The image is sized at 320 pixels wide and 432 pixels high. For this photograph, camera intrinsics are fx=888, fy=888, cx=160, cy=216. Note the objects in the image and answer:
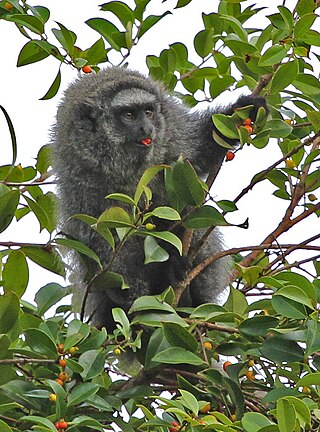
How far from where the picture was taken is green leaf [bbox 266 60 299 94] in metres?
3.20

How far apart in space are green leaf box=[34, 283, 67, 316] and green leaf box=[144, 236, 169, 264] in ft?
1.42

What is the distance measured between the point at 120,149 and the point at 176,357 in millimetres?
1989

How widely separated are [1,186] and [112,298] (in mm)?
1087

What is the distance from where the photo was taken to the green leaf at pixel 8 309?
8.79 feet

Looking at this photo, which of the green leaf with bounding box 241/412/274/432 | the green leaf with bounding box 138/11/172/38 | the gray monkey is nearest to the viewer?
the green leaf with bounding box 241/412/274/432

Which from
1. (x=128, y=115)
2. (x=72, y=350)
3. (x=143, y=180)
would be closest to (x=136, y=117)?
(x=128, y=115)

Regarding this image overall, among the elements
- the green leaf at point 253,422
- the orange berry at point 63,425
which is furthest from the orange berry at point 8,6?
the green leaf at point 253,422

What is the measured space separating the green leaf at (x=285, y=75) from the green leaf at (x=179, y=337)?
1052mm

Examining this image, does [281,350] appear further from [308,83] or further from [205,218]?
[308,83]

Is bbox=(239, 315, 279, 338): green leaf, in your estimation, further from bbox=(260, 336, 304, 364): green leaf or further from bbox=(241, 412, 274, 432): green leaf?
bbox=(241, 412, 274, 432): green leaf

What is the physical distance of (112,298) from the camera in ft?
13.1

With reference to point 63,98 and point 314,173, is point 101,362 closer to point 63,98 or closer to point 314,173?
point 314,173

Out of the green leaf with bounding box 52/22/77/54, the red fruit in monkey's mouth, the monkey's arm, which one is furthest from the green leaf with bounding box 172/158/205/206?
the red fruit in monkey's mouth

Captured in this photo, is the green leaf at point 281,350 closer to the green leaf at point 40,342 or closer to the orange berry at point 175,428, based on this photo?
the orange berry at point 175,428
